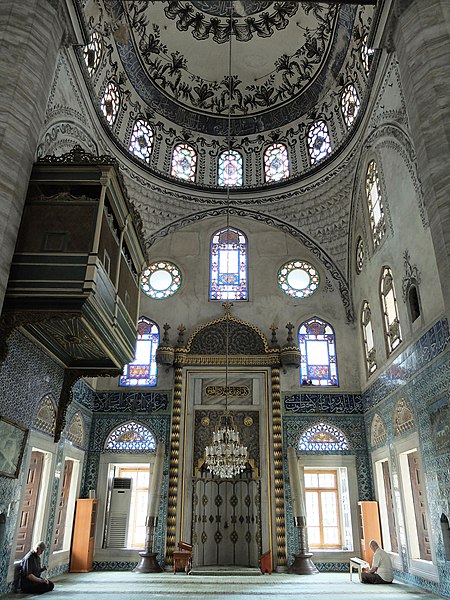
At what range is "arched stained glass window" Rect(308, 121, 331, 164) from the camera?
10725 mm

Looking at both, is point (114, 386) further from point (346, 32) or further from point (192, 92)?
point (346, 32)

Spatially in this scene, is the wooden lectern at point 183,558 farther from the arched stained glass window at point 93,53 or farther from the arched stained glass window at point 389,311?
the arched stained glass window at point 93,53

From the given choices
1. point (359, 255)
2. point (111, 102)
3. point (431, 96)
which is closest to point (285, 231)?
point (359, 255)

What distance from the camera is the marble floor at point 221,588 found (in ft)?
20.3

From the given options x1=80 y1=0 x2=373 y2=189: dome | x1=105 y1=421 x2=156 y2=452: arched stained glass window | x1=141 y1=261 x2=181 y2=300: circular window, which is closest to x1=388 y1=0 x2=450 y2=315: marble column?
x1=80 y1=0 x2=373 y2=189: dome

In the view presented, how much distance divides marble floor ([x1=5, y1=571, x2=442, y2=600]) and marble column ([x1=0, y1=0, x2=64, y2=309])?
4193 millimetres

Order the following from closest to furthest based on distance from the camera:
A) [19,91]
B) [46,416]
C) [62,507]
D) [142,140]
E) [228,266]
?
1. [19,91]
2. [46,416]
3. [62,507]
4. [142,140]
5. [228,266]

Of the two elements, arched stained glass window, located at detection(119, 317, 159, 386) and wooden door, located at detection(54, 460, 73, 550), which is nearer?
wooden door, located at detection(54, 460, 73, 550)

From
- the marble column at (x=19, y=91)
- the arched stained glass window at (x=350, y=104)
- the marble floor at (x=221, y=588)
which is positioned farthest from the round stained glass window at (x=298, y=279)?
the marble column at (x=19, y=91)

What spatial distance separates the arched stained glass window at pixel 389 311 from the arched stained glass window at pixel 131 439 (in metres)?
4.72

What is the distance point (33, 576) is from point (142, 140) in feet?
27.1

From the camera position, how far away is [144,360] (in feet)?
33.8

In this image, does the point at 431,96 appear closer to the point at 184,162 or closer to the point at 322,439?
the point at 322,439

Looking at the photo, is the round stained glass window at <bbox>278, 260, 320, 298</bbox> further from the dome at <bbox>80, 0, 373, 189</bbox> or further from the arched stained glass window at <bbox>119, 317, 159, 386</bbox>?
the arched stained glass window at <bbox>119, 317, 159, 386</bbox>
